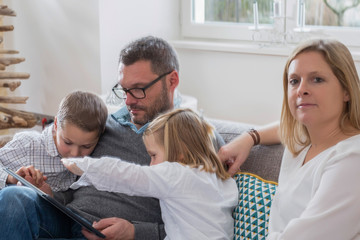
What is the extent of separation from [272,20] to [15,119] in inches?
58.2

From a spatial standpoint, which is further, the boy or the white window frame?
the white window frame

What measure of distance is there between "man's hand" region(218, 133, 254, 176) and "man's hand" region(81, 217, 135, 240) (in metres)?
0.39

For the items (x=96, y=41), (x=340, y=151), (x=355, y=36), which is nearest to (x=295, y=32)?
(x=355, y=36)

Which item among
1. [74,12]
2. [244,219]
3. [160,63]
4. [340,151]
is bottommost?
[244,219]

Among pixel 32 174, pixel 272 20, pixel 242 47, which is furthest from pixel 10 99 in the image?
pixel 272 20

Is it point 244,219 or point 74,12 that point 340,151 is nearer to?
point 244,219

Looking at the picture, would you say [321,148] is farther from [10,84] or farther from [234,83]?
[10,84]

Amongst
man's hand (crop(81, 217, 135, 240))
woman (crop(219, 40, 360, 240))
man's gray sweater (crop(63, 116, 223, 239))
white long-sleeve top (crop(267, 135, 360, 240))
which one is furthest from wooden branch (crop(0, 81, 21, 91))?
white long-sleeve top (crop(267, 135, 360, 240))

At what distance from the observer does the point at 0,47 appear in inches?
128

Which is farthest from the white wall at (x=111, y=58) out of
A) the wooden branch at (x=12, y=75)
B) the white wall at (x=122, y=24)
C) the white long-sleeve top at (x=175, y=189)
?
the white long-sleeve top at (x=175, y=189)

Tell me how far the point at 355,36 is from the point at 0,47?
1998 mm

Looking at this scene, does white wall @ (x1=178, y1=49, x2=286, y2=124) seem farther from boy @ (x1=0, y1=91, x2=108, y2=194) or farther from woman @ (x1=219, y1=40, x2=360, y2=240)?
woman @ (x1=219, y1=40, x2=360, y2=240)

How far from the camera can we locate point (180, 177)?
1659 mm

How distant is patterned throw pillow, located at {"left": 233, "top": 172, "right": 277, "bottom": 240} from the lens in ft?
5.76
